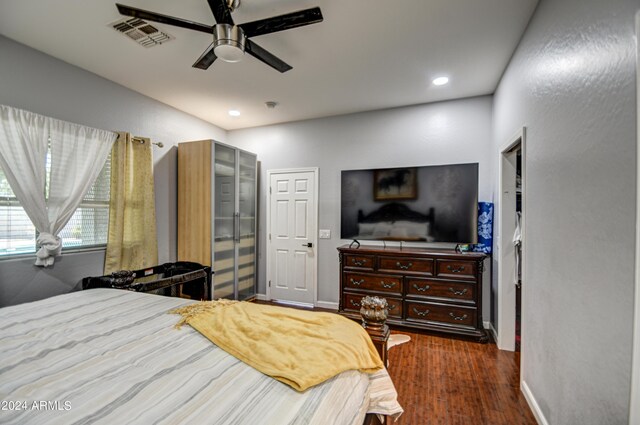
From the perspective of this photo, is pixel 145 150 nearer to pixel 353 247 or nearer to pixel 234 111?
pixel 234 111

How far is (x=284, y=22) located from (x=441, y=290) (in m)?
2.91

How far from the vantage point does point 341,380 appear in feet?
3.53

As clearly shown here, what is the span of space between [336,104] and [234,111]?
1.42 meters

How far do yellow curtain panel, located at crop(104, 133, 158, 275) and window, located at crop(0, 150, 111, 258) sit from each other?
68 mm

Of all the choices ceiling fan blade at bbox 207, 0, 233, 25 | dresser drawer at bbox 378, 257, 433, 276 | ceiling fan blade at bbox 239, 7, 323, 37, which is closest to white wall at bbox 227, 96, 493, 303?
dresser drawer at bbox 378, 257, 433, 276

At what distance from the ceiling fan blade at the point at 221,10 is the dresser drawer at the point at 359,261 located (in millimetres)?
2652

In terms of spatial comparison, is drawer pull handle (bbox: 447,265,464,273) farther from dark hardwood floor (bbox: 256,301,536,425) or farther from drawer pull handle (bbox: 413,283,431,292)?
dark hardwood floor (bbox: 256,301,536,425)

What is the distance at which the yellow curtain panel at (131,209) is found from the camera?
302 cm

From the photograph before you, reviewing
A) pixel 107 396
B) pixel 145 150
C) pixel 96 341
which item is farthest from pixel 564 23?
pixel 145 150

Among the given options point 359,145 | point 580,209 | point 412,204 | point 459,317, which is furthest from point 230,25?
point 459,317

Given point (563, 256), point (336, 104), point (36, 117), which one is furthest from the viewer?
point (336, 104)

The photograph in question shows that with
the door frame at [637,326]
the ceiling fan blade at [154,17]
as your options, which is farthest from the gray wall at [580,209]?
the ceiling fan blade at [154,17]

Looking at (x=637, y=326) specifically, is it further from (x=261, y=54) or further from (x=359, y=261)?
(x=359, y=261)

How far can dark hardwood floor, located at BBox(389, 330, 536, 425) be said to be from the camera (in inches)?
75.1
